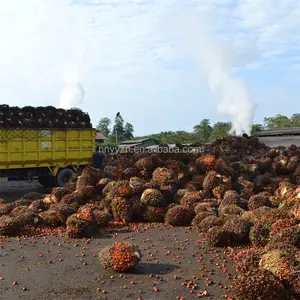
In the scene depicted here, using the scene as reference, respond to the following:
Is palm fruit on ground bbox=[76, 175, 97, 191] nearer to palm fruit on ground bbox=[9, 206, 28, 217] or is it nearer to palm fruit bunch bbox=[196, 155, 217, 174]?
palm fruit on ground bbox=[9, 206, 28, 217]

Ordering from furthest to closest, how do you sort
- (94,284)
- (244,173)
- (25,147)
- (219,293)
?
(25,147), (244,173), (94,284), (219,293)

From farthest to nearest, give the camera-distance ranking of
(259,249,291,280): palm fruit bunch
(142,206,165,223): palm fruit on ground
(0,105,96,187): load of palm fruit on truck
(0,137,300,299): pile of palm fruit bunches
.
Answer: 1. (0,105,96,187): load of palm fruit on truck
2. (142,206,165,223): palm fruit on ground
3. (0,137,300,299): pile of palm fruit bunches
4. (259,249,291,280): palm fruit bunch

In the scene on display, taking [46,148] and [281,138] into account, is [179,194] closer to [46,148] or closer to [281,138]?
[46,148]

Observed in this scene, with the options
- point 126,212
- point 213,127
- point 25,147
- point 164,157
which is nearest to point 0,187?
point 25,147

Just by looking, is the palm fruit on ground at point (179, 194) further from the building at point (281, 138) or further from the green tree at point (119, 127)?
the green tree at point (119, 127)

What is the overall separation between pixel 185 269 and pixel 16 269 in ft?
9.00

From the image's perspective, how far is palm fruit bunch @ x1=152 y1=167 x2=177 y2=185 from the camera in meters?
11.3

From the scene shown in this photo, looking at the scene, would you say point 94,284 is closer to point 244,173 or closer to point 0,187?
point 244,173

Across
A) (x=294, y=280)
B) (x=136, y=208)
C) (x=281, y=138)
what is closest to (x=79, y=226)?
(x=136, y=208)

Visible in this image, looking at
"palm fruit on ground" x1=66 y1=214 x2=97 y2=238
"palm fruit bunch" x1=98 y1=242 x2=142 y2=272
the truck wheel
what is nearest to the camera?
"palm fruit bunch" x1=98 y1=242 x2=142 y2=272

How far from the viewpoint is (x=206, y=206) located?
9367 mm

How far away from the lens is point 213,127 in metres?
67.4

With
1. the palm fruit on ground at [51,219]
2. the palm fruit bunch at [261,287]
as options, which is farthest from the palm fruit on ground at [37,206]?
the palm fruit bunch at [261,287]

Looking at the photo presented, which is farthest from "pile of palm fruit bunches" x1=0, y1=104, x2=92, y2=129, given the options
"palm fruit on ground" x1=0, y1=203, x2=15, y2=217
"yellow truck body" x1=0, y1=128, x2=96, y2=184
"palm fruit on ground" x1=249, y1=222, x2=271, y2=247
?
"palm fruit on ground" x1=249, y1=222, x2=271, y2=247
